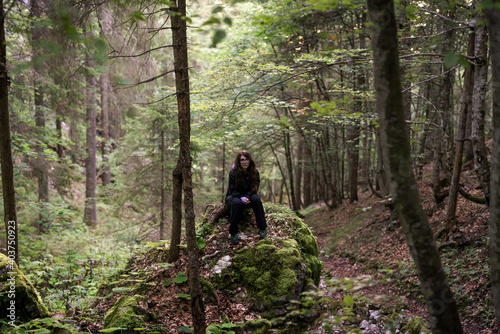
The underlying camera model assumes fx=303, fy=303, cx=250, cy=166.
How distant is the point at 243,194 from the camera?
5.93 meters

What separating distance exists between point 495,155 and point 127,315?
14.0 ft

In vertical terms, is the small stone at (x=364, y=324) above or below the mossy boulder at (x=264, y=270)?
below

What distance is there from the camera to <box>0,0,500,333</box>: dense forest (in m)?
1.97

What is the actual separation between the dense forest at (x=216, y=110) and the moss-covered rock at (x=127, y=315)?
0.39 metres

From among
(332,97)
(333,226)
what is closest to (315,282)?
(333,226)

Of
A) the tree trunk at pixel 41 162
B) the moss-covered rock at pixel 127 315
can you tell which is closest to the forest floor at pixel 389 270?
the moss-covered rock at pixel 127 315

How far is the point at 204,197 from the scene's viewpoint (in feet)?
35.1

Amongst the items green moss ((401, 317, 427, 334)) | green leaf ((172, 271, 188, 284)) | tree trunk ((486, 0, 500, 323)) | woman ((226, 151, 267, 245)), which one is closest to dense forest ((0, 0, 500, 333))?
tree trunk ((486, 0, 500, 323))

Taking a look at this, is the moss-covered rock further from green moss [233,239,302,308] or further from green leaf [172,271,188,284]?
green moss [233,239,302,308]

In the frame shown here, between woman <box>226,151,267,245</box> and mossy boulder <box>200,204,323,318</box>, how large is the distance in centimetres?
32

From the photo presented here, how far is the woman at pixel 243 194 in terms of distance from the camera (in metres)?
5.70

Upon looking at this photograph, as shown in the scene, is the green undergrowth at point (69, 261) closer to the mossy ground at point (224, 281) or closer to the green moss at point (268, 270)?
the mossy ground at point (224, 281)

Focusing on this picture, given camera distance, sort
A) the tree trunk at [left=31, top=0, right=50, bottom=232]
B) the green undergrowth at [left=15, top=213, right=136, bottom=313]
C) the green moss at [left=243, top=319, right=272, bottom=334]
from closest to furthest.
Answer: the green moss at [left=243, top=319, right=272, bottom=334] → the green undergrowth at [left=15, top=213, right=136, bottom=313] → the tree trunk at [left=31, top=0, right=50, bottom=232]

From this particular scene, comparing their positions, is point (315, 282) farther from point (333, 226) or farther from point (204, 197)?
point (333, 226)
